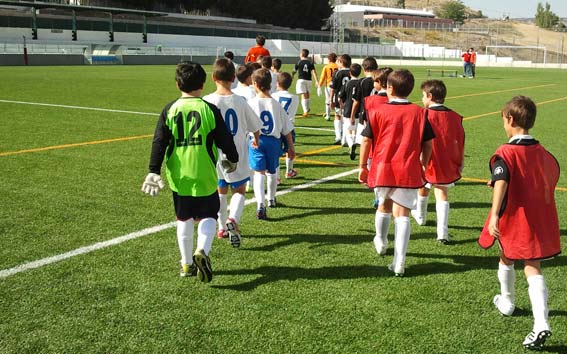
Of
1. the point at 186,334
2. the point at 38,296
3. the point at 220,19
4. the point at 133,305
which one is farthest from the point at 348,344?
the point at 220,19

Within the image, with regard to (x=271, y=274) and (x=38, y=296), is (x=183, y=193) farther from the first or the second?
(x=38, y=296)

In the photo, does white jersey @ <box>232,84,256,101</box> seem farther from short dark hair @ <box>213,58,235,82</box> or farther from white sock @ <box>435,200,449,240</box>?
white sock @ <box>435,200,449,240</box>

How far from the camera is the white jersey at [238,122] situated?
519 cm

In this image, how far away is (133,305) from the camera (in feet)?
13.3

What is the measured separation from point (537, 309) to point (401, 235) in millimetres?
1327

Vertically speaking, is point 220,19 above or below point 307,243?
above

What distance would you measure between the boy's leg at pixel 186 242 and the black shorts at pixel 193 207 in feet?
0.18

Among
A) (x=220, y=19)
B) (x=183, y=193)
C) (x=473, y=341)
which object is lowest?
(x=473, y=341)

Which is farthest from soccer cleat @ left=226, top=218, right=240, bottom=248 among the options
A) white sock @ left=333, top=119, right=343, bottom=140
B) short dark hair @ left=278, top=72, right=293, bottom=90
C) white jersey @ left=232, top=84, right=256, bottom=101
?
white sock @ left=333, top=119, right=343, bottom=140

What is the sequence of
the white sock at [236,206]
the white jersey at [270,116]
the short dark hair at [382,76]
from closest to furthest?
the white sock at [236,206], the white jersey at [270,116], the short dark hair at [382,76]

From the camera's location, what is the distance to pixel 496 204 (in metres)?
3.52

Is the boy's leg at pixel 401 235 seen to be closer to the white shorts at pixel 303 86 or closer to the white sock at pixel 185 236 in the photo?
the white sock at pixel 185 236

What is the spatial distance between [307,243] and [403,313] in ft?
5.73

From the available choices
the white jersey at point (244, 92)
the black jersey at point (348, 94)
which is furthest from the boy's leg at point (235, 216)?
the black jersey at point (348, 94)
